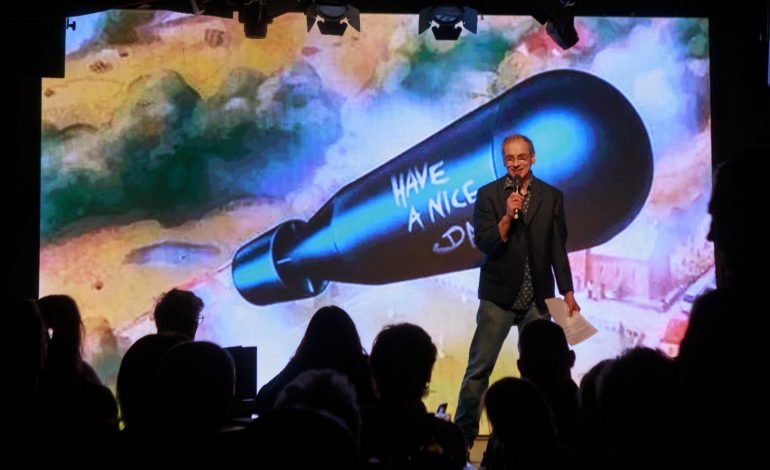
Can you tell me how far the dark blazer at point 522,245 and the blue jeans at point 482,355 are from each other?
0.18 feet

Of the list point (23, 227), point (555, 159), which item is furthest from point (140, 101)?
point (555, 159)

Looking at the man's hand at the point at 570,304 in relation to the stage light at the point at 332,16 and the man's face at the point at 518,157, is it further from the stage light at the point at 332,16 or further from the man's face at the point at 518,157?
the stage light at the point at 332,16

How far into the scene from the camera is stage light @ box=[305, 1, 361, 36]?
525cm

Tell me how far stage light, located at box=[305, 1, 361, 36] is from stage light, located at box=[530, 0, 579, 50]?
1071mm

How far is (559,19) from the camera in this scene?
525cm

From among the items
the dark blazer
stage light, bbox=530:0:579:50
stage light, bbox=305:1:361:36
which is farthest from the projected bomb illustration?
the dark blazer

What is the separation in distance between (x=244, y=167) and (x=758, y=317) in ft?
14.1

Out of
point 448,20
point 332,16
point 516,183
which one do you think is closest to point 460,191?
point 448,20

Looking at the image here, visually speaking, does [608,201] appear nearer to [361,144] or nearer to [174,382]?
[361,144]

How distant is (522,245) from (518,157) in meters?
0.43

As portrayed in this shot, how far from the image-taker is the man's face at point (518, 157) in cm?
438

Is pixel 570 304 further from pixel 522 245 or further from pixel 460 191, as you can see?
pixel 460 191

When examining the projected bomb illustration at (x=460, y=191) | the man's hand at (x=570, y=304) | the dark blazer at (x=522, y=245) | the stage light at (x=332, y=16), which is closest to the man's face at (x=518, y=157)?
the dark blazer at (x=522, y=245)

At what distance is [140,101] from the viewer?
211 inches
